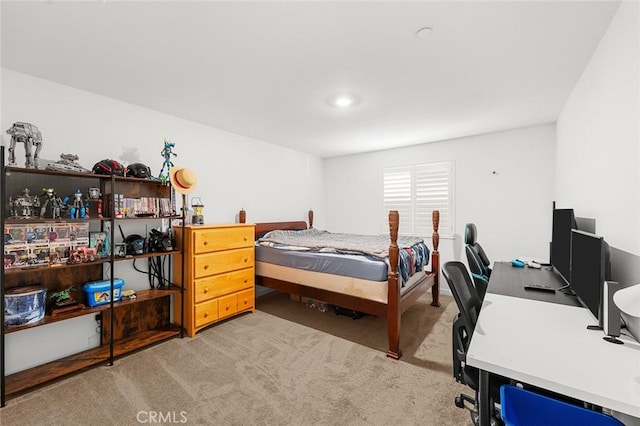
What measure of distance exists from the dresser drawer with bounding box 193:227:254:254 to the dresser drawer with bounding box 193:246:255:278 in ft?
0.21

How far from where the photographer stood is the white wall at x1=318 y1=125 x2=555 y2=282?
12.0ft

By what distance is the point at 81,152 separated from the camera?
255 cm

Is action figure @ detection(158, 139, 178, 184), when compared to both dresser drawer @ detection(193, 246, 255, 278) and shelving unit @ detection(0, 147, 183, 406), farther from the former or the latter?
dresser drawer @ detection(193, 246, 255, 278)

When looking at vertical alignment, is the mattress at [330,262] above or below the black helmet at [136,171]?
below

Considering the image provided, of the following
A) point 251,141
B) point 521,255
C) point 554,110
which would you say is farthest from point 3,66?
point 521,255

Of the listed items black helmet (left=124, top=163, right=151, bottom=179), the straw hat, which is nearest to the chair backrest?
the straw hat

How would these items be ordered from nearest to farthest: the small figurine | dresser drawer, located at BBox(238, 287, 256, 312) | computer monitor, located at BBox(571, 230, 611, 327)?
computer monitor, located at BBox(571, 230, 611, 327) → the small figurine → dresser drawer, located at BBox(238, 287, 256, 312)

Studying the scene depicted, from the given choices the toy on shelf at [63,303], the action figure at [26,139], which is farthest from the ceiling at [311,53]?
the toy on shelf at [63,303]

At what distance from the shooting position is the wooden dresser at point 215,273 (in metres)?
2.89

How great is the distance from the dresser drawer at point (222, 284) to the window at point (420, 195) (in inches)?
109

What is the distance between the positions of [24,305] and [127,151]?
1.61 meters

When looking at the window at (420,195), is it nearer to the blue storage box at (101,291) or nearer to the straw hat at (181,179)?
the straw hat at (181,179)

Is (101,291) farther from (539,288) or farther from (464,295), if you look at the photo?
(539,288)

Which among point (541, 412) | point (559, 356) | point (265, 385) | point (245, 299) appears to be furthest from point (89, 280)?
point (559, 356)
